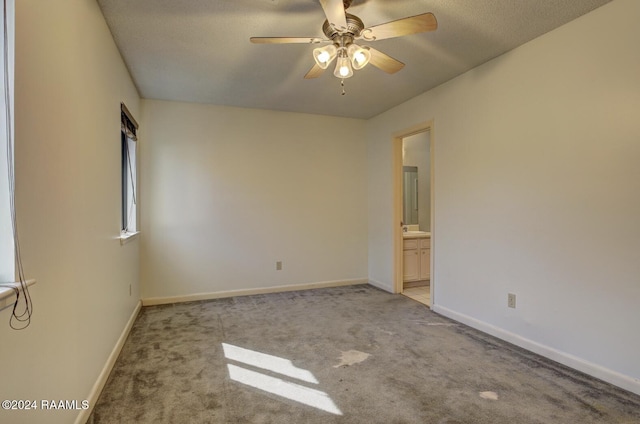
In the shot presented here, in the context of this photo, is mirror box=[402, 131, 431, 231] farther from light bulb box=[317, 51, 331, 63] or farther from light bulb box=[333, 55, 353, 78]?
light bulb box=[317, 51, 331, 63]

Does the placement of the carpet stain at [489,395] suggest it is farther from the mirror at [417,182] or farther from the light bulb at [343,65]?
the mirror at [417,182]

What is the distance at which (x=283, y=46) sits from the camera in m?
2.71

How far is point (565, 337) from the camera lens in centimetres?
247

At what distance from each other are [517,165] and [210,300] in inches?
144

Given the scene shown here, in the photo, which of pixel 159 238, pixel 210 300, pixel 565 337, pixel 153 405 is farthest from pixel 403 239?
pixel 153 405

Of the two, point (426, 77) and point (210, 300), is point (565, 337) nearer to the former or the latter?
point (426, 77)

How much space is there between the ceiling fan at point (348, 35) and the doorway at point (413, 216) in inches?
75.4

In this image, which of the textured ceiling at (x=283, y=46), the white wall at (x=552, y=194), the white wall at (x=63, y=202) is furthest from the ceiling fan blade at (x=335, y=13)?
the white wall at (x=552, y=194)

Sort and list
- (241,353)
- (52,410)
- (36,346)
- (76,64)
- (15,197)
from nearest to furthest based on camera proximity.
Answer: (15,197) < (36,346) < (52,410) < (76,64) < (241,353)

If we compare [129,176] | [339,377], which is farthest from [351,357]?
[129,176]

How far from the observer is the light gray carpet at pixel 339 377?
1.90 metres

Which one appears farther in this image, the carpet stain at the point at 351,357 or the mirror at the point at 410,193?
the mirror at the point at 410,193

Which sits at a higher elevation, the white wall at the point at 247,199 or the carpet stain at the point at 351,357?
the white wall at the point at 247,199

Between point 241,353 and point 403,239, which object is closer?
point 241,353
